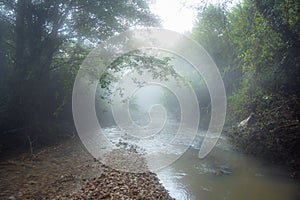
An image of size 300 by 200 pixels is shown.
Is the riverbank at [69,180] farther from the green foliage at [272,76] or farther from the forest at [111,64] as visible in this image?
the green foliage at [272,76]

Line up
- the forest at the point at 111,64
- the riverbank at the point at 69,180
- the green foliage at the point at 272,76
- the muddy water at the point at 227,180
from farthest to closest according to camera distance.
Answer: the forest at the point at 111,64 < the green foliage at the point at 272,76 < the muddy water at the point at 227,180 < the riverbank at the point at 69,180

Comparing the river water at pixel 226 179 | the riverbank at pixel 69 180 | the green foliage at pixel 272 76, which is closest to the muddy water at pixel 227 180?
the river water at pixel 226 179

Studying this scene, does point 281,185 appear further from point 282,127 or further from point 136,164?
point 136,164

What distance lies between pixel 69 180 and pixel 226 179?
5392 mm

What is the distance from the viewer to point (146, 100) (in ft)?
233

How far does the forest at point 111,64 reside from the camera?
9664 millimetres

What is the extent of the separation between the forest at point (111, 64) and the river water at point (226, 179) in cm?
92

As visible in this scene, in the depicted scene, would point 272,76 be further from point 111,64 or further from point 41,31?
point 41,31

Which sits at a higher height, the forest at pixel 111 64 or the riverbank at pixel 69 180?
the forest at pixel 111 64

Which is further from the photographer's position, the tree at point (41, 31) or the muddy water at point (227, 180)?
the tree at point (41, 31)

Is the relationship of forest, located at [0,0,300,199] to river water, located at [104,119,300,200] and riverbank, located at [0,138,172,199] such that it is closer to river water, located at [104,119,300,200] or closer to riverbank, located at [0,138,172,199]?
river water, located at [104,119,300,200]


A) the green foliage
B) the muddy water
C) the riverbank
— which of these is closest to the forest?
the green foliage

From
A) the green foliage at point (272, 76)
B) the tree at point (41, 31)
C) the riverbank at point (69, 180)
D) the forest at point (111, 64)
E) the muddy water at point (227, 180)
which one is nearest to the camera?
the riverbank at point (69, 180)

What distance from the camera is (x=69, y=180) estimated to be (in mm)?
7133
